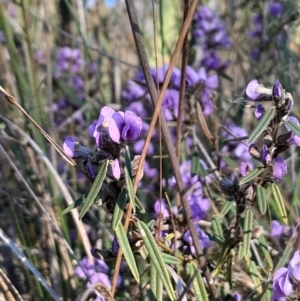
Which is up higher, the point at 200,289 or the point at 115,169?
the point at 115,169

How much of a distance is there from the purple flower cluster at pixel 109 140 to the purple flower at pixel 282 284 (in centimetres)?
28

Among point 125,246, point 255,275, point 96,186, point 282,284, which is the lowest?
point 255,275

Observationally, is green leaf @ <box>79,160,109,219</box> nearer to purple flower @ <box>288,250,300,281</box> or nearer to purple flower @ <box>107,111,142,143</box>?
purple flower @ <box>107,111,142,143</box>

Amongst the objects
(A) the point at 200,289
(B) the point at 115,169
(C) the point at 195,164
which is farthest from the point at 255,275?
(B) the point at 115,169

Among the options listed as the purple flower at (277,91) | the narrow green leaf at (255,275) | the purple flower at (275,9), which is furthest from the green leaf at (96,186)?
the purple flower at (275,9)

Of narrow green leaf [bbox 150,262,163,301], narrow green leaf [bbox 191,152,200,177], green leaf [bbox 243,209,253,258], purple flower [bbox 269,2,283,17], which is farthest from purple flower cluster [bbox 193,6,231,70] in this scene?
narrow green leaf [bbox 150,262,163,301]

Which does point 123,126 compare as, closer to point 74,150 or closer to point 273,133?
point 74,150

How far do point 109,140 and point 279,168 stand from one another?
0.28 meters

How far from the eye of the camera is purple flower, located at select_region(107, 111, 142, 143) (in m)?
0.81

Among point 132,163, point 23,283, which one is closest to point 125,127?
point 132,163

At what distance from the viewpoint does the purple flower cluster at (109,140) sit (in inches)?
32.1

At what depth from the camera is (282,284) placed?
0.88 meters

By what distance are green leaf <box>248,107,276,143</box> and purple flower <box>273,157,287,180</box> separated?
2.9 inches

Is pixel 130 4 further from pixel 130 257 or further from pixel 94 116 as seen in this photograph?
pixel 94 116
